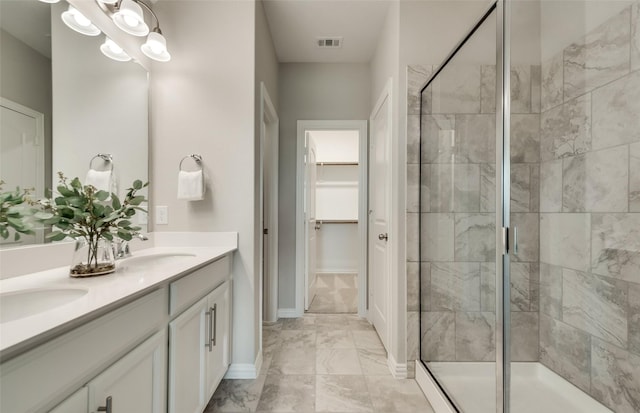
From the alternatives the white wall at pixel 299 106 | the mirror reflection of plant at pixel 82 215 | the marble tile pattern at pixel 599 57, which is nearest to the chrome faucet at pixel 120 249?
the mirror reflection of plant at pixel 82 215

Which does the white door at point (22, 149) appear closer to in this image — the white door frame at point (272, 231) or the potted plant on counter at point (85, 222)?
the potted plant on counter at point (85, 222)

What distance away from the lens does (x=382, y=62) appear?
2494mm

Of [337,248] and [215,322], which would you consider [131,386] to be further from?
[337,248]

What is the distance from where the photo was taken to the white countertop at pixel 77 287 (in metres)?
0.56

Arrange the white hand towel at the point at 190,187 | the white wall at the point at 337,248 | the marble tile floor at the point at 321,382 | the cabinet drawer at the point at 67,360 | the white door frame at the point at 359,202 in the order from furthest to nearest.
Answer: the white wall at the point at 337,248 → the white door frame at the point at 359,202 → the white hand towel at the point at 190,187 → the marble tile floor at the point at 321,382 → the cabinet drawer at the point at 67,360

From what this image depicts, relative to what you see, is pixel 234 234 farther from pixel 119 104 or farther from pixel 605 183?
pixel 605 183

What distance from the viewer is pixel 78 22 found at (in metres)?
1.37

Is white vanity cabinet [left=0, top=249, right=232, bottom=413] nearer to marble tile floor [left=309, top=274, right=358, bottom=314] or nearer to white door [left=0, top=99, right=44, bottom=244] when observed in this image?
white door [left=0, top=99, right=44, bottom=244]

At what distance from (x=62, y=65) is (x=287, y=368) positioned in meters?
2.18

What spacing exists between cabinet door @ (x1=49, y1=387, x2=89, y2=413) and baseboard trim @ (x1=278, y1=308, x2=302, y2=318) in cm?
239

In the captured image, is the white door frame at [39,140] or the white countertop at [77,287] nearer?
the white countertop at [77,287]

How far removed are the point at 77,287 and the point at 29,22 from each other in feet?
3.53

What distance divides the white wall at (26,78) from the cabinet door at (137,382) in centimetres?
83

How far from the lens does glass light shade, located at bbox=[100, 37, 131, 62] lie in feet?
5.13
